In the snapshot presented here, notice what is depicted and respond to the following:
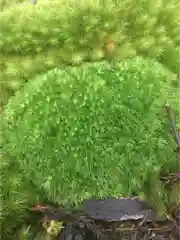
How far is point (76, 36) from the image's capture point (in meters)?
0.44

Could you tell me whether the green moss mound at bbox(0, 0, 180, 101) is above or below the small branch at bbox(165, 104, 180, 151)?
above

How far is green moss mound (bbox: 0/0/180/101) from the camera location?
434mm

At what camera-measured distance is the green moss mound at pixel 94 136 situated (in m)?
0.37

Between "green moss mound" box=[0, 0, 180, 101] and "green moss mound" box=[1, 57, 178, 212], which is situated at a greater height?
"green moss mound" box=[0, 0, 180, 101]

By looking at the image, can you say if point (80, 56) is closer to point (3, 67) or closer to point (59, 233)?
point (3, 67)

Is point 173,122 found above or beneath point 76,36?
beneath

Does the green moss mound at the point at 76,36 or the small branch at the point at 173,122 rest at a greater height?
the green moss mound at the point at 76,36

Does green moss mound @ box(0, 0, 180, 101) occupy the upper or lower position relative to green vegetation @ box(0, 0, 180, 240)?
upper

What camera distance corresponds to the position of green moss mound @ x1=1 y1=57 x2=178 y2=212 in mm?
366

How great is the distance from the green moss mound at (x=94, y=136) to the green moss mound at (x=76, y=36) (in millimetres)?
57

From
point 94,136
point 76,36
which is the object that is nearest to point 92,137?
point 94,136

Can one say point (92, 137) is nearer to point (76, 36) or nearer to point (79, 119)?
point (79, 119)

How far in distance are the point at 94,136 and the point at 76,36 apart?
136mm

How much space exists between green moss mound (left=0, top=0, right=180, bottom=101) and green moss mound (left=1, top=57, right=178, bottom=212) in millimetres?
57
